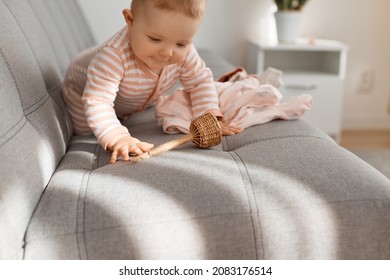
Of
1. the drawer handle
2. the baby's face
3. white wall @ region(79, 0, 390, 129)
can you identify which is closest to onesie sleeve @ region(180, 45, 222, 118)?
the baby's face

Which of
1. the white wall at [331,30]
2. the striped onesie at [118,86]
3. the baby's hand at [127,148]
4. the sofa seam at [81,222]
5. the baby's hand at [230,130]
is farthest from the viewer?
the white wall at [331,30]

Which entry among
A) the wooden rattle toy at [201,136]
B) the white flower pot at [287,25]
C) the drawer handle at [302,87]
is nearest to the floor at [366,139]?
the drawer handle at [302,87]

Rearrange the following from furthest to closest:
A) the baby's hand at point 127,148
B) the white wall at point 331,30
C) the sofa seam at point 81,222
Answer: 1. the white wall at point 331,30
2. the baby's hand at point 127,148
3. the sofa seam at point 81,222

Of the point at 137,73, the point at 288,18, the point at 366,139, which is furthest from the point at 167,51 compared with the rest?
the point at 366,139

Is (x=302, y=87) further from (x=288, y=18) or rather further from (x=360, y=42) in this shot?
(x=360, y=42)

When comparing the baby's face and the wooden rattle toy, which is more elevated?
the baby's face

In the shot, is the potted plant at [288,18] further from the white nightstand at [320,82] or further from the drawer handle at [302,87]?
the drawer handle at [302,87]

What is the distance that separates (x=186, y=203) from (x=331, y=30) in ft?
7.82

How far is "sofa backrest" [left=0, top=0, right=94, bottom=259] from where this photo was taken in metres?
0.79

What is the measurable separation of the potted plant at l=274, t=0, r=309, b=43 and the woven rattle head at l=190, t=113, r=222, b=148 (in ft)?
5.57

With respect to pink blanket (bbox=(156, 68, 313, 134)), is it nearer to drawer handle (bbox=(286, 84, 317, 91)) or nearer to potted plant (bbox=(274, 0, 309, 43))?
drawer handle (bbox=(286, 84, 317, 91))

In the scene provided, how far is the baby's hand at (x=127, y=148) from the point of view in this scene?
3.37 ft

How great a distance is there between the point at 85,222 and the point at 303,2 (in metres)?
2.17
